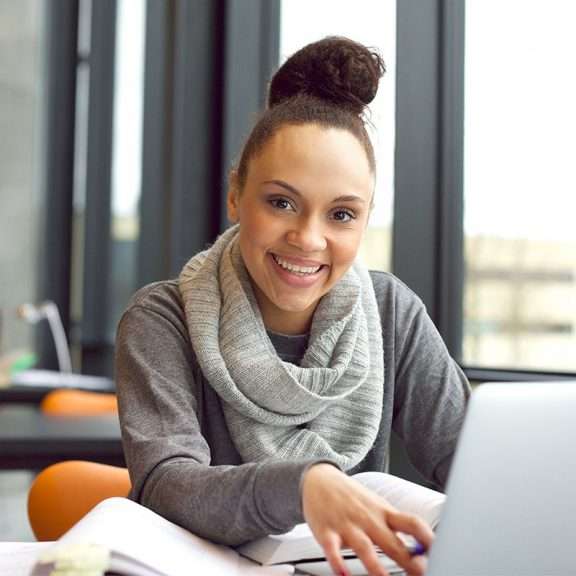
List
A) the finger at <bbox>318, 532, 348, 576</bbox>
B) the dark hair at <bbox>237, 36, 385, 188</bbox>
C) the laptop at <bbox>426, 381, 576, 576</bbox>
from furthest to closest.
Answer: the dark hair at <bbox>237, 36, 385, 188</bbox> → the finger at <bbox>318, 532, 348, 576</bbox> → the laptop at <bbox>426, 381, 576, 576</bbox>

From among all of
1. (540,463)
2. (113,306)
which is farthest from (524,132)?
(113,306)

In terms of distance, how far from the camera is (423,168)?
2.81m

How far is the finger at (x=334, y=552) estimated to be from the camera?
879mm

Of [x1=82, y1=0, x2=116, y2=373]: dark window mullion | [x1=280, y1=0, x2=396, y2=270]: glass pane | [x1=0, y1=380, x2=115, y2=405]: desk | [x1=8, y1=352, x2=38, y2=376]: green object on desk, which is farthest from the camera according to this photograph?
[x1=82, y1=0, x2=116, y2=373]: dark window mullion

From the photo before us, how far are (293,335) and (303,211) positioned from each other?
256 millimetres

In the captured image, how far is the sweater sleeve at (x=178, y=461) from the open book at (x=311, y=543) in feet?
0.07

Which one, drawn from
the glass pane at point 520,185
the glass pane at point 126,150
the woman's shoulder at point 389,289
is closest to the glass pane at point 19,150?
the glass pane at point 126,150

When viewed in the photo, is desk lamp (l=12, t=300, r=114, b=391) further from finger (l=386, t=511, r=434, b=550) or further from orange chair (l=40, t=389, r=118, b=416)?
finger (l=386, t=511, r=434, b=550)

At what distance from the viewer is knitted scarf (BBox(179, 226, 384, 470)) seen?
145 centimetres

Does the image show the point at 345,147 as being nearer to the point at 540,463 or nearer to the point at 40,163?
the point at 540,463

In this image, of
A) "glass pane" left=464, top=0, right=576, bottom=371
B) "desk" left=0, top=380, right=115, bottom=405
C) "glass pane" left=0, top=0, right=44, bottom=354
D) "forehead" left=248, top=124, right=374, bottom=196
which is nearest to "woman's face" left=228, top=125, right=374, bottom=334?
"forehead" left=248, top=124, right=374, bottom=196

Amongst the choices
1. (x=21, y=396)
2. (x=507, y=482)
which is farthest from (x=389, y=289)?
(x=21, y=396)

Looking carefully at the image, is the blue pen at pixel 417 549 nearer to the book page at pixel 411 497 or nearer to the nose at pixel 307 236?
the book page at pixel 411 497

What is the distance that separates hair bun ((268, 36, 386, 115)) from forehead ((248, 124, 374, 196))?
4.9 inches
